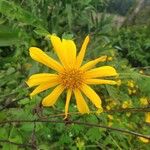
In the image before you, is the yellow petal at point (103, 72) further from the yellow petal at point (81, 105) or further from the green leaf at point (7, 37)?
the green leaf at point (7, 37)

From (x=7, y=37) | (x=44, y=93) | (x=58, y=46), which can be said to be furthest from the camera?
(x=44, y=93)

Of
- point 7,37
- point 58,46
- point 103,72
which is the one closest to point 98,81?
point 103,72

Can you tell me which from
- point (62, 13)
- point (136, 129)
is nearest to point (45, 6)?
point (62, 13)

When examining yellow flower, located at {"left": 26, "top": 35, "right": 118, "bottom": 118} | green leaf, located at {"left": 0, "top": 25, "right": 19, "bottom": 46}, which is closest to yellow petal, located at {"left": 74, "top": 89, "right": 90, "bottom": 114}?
yellow flower, located at {"left": 26, "top": 35, "right": 118, "bottom": 118}

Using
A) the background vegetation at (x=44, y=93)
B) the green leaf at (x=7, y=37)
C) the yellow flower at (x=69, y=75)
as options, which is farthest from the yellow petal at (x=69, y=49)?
the green leaf at (x=7, y=37)

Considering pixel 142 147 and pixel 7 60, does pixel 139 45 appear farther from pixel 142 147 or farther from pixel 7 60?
pixel 7 60

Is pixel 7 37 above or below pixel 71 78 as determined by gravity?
above

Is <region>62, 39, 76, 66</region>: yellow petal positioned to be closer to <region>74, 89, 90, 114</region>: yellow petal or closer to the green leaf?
<region>74, 89, 90, 114</region>: yellow petal

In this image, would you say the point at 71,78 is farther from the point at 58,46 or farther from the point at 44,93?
the point at 44,93
